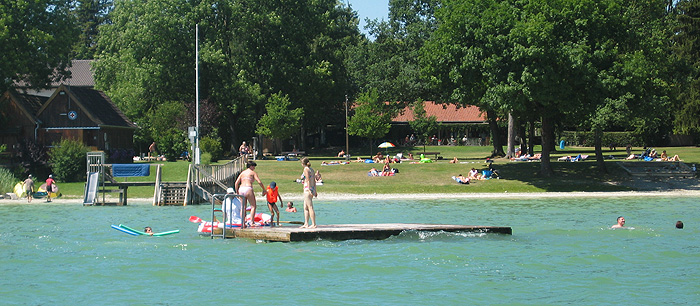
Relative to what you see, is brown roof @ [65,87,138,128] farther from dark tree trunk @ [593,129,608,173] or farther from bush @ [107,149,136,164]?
dark tree trunk @ [593,129,608,173]

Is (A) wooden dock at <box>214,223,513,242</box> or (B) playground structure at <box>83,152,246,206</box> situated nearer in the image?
(A) wooden dock at <box>214,223,513,242</box>

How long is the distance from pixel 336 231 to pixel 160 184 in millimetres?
17808

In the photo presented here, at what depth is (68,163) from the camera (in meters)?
46.6

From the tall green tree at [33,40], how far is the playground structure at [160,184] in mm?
16696

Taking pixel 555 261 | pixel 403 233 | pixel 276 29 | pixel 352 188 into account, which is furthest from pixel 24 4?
pixel 555 261

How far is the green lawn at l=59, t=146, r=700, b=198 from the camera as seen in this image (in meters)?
43.8

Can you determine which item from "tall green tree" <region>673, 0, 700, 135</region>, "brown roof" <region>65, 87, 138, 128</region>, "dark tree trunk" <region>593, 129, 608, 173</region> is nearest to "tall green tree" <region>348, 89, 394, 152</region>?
"brown roof" <region>65, 87, 138, 128</region>

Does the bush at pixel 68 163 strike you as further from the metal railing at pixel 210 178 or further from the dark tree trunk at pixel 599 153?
the dark tree trunk at pixel 599 153

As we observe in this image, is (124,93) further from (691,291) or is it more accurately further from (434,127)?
(691,291)

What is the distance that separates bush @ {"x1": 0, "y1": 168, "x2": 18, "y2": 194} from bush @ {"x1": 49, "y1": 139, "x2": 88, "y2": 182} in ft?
8.11

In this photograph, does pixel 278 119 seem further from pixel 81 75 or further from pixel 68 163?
pixel 81 75

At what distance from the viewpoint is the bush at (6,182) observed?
4333cm

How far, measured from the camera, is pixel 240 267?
65.9ft

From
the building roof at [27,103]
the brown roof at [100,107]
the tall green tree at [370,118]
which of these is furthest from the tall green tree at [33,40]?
the tall green tree at [370,118]
